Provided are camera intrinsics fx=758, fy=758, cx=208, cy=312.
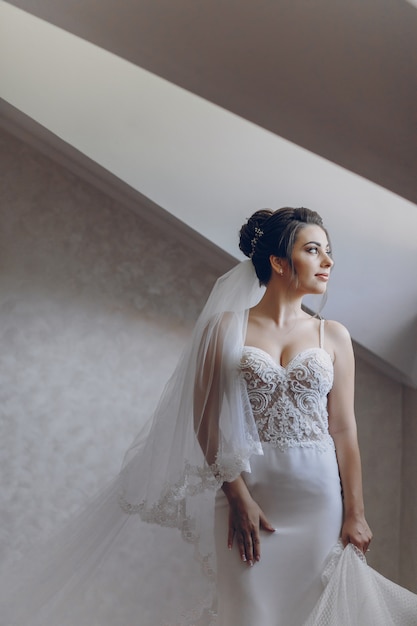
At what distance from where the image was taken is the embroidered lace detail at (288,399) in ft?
8.83

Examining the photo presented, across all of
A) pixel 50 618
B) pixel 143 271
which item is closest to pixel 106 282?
pixel 143 271

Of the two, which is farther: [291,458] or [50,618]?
[50,618]

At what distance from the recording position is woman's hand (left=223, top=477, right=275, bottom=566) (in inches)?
102

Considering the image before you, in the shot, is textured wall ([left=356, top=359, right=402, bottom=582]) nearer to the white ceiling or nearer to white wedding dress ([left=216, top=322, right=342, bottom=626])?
the white ceiling

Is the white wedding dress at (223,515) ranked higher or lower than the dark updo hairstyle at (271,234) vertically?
lower

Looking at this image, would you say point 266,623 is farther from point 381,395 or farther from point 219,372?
point 381,395

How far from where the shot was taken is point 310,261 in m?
2.84

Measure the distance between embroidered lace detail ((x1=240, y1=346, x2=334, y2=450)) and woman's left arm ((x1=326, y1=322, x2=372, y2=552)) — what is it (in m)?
0.07

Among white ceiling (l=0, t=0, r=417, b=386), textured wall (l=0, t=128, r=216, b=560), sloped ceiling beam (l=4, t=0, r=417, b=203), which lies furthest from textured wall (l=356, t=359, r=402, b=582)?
sloped ceiling beam (l=4, t=0, r=417, b=203)

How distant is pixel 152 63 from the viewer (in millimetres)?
2936

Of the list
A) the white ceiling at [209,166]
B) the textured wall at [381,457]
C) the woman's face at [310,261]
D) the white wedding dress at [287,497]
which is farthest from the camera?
the textured wall at [381,457]

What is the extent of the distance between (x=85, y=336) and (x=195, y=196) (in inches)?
43.2

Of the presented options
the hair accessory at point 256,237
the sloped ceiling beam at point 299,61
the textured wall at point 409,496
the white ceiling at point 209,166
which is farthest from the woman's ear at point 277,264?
the textured wall at point 409,496

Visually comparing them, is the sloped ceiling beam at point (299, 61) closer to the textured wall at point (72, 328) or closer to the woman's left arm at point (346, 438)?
the woman's left arm at point (346, 438)
